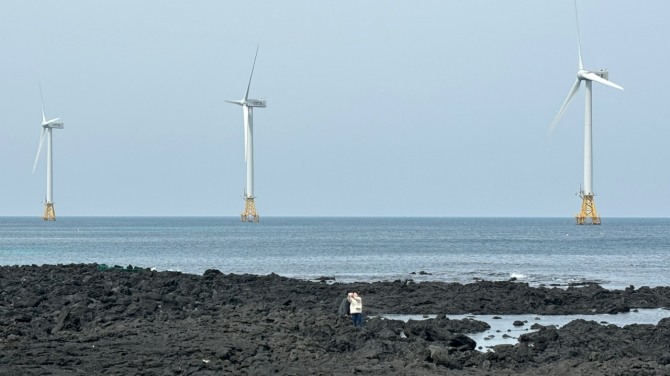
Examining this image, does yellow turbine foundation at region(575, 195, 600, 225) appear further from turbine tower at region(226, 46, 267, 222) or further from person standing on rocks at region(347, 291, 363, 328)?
person standing on rocks at region(347, 291, 363, 328)

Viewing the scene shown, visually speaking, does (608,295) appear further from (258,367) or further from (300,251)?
(300,251)

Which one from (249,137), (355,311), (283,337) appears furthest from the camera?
(249,137)

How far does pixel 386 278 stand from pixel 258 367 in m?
37.3

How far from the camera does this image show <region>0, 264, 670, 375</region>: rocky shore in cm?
2253

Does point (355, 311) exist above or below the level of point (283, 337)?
above

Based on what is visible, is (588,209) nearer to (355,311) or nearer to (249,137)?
(249,137)

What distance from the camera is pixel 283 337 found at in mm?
26172

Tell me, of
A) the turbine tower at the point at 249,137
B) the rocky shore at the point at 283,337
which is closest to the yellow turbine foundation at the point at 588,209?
the turbine tower at the point at 249,137

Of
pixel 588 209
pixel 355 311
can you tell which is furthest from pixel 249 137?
pixel 355 311

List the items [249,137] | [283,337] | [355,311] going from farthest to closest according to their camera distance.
Result: [249,137], [355,311], [283,337]

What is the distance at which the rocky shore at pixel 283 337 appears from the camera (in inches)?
887

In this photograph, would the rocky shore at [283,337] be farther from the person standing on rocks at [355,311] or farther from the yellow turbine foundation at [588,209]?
the yellow turbine foundation at [588,209]

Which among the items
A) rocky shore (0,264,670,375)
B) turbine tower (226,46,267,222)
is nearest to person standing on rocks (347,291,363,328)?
rocky shore (0,264,670,375)

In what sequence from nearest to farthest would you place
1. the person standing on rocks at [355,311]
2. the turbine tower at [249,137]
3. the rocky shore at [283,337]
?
the rocky shore at [283,337] < the person standing on rocks at [355,311] < the turbine tower at [249,137]
